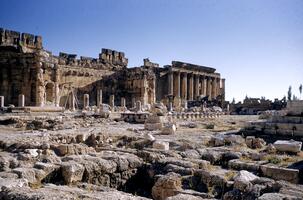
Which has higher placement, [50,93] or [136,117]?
[50,93]

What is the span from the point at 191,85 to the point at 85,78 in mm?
24627

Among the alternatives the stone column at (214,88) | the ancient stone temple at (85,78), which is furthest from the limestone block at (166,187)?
the stone column at (214,88)

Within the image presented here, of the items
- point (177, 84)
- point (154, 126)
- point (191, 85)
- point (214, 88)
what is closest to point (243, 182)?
point (154, 126)

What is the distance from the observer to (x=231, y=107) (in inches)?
2240

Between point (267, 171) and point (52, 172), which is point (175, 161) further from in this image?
point (52, 172)

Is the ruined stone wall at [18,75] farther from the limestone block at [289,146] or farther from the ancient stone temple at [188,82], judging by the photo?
the limestone block at [289,146]

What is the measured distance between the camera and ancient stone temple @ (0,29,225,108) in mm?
30953

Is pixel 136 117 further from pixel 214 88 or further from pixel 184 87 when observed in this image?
pixel 214 88

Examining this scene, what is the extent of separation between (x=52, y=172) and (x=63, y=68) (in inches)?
1388

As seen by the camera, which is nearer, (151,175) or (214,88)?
(151,175)

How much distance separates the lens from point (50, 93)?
1339 inches

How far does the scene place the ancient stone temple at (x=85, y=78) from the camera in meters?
31.0

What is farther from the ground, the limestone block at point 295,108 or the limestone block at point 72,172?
the limestone block at point 295,108

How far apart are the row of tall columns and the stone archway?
25376 millimetres
